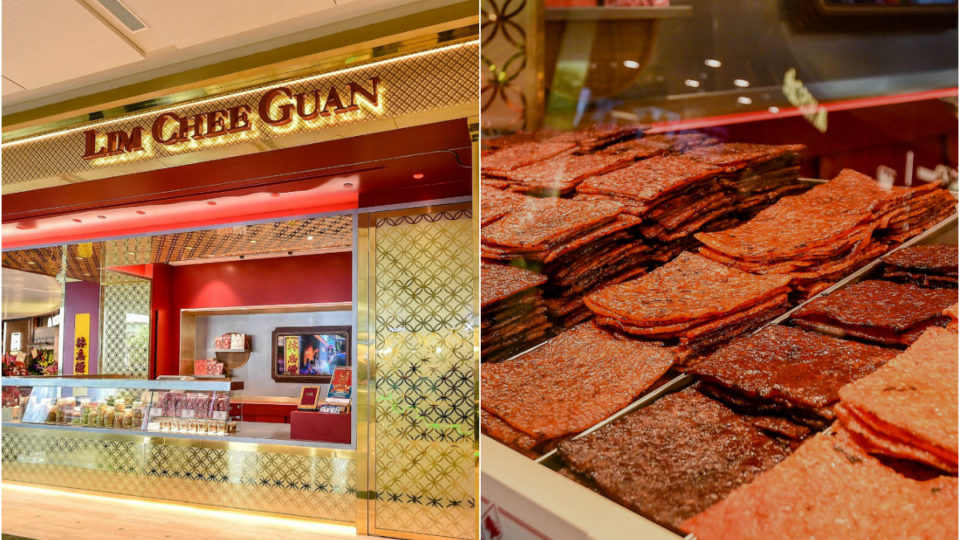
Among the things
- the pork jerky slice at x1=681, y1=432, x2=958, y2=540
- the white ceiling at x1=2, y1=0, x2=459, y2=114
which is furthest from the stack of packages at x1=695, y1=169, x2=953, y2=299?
the white ceiling at x1=2, y1=0, x2=459, y2=114

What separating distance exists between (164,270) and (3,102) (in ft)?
12.6

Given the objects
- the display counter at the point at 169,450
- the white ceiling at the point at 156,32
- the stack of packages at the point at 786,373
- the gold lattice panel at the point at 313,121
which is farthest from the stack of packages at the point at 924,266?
the display counter at the point at 169,450

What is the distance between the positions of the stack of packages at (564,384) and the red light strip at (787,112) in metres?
0.37

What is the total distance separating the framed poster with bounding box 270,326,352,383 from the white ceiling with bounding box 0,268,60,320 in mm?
3102

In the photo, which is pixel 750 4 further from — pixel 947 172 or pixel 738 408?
pixel 738 408

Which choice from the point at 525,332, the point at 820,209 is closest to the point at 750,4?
the point at 820,209

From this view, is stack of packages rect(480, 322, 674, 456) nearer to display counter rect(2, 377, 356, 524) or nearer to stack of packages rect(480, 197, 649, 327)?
stack of packages rect(480, 197, 649, 327)

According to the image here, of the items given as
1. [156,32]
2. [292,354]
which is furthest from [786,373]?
[292,354]

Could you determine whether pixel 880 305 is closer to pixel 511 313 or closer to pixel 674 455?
pixel 674 455

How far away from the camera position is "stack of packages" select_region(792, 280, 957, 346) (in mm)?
685

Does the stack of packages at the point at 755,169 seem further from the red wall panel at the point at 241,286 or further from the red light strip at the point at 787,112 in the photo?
the red wall panel at the point at 241,286

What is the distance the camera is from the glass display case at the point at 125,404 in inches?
163

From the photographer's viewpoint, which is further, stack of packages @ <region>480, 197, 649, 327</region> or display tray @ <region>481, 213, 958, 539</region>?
stack of packages @ <region>480, 197, 649, 327</region>

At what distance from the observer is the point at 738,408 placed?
0.75 metres
